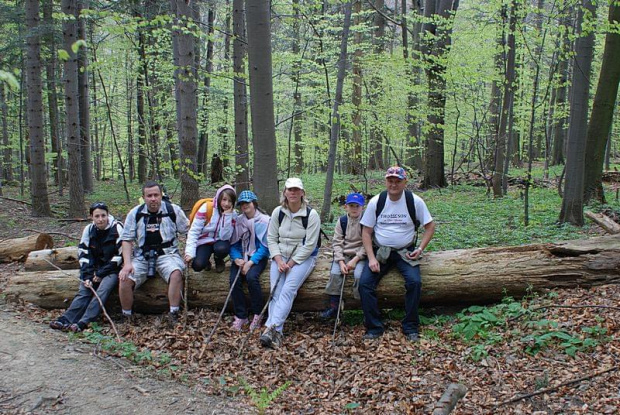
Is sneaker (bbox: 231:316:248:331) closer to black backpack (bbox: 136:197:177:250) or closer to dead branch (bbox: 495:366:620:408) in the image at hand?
black backpack (bbox: 136:197:177:250)

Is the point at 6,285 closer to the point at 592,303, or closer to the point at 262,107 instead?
the point at 262,107

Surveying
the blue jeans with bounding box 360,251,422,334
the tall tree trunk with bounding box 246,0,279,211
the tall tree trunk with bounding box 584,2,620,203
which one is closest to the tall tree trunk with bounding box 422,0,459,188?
the tall tree trunk with bounding box 584,2,620,203

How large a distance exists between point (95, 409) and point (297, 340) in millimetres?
2475

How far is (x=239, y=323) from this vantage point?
6.02 meters

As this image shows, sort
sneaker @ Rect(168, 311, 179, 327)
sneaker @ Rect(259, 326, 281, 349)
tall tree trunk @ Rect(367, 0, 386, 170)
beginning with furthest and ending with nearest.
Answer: tall tree trunk @ Rect(367, 0, 386, 170)
sneaker @ Rect(168, 311, 179, 327)
sneaker @ Rect(259, 326, 281, 349)

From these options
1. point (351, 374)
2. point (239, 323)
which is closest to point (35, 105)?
point (239, 323)

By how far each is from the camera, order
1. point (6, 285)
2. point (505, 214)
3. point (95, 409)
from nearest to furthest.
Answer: point (95, 409), point (6, 285), point (505, 214)

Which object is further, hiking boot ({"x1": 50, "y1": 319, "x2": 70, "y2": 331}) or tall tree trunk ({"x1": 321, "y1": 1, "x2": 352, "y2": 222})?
tall tree trunk ({"x1": 321, "y1": 1, "x2": 352, "y2": 222})

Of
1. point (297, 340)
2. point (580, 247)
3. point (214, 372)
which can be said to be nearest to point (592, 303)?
point (580, 247)

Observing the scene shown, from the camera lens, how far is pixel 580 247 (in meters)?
5.97

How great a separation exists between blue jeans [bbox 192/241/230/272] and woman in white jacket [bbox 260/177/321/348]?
65 cm

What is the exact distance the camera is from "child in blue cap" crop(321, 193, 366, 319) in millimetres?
5953

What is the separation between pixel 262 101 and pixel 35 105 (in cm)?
782

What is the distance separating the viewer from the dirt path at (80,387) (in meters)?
4.05
